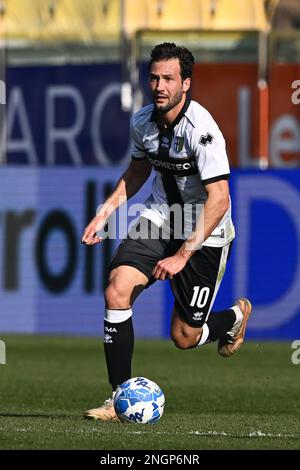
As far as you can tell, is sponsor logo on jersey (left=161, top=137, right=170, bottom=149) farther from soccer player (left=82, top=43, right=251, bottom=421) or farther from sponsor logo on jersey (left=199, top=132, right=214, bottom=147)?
sponsor logo on jersey (left=199, top=132, right=214, bottom=147)

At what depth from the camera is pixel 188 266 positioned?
871cm

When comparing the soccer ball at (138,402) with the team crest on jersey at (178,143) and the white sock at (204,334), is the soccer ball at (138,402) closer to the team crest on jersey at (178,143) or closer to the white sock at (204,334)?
the white sock at (204,334)


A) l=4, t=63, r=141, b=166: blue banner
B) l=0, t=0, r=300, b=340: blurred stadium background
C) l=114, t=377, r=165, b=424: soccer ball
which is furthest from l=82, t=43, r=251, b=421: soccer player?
l=4, t=63, r=141, b=166: blue banner

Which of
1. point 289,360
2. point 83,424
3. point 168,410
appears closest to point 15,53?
point 289,360

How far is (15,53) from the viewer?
20266 millimetres

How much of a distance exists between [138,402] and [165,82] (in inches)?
74.1

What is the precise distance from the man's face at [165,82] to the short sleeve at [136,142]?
38 cm

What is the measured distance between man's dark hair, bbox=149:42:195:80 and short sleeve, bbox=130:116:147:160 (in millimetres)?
487

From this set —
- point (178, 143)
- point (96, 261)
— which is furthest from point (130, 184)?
point (96, 261)

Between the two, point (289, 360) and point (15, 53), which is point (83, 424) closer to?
point (289, 360)

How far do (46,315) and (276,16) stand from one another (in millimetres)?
6967

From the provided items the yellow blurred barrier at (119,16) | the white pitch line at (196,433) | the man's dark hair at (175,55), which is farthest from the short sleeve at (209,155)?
the yellow blurred barrier at (119,16)

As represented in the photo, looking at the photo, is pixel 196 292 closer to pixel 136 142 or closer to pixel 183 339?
pixel 183 339

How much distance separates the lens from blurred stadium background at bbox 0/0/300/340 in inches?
627
